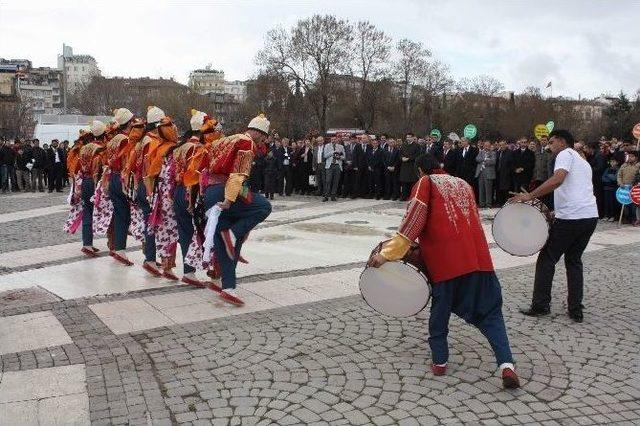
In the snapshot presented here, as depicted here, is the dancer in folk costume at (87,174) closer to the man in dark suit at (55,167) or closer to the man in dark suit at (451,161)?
the man in dark suit at (451,161)

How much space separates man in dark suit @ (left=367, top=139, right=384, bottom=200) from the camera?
18141mm

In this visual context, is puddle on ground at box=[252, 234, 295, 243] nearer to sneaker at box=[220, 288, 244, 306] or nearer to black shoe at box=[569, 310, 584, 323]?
sneaker at box=[220, 288, 244, 306]

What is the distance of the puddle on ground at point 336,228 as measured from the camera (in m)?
11.9

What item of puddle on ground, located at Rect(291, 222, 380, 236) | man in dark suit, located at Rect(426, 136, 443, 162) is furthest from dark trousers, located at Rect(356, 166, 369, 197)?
puddle on ground, located at Rect(291, 222, 380, 236)

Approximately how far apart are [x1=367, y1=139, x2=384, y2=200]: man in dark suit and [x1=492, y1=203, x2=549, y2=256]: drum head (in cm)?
1217

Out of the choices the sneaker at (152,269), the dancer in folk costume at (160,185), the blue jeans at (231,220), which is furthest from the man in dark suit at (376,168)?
the blue jeans at (231,220)

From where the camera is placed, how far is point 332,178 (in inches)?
706

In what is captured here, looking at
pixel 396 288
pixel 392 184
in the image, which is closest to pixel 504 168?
pixel 392 184

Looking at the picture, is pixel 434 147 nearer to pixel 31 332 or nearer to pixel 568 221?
pixel 568 221

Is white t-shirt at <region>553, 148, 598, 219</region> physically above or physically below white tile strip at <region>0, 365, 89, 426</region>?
above

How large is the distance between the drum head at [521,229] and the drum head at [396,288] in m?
1.77

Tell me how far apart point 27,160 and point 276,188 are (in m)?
9.67

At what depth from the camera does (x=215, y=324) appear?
5.97m

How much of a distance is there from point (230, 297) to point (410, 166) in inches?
440
